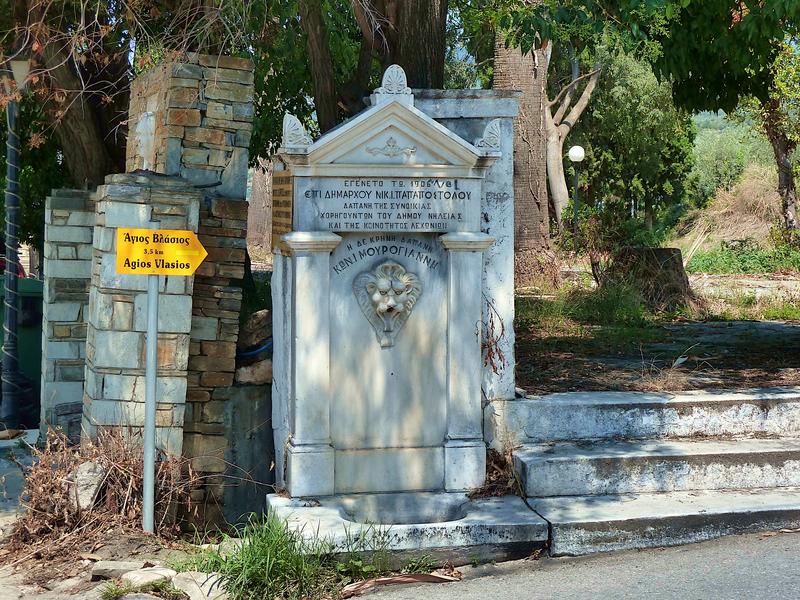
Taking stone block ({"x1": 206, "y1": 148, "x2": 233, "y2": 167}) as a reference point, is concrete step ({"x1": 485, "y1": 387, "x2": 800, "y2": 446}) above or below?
below

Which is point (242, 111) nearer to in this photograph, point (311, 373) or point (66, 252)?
point (311, 373)

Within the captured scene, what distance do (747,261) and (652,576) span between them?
1892cm

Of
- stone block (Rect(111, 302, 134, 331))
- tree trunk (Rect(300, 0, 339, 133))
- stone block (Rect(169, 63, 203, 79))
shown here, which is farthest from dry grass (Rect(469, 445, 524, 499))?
tree trunk (Rect(300, 0, 339, 133))

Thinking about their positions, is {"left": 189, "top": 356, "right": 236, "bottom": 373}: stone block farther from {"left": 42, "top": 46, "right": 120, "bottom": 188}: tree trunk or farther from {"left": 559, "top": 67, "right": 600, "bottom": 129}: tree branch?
{"left": 559, "top": 67, "right": 600, "bottom": 129}: tree branch

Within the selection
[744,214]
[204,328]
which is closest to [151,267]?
[204,328]

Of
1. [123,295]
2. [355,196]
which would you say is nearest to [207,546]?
[123,295]

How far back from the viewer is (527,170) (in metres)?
18.1

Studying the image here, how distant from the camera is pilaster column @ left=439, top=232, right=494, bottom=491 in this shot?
673 centimetres

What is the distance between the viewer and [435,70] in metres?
8.43

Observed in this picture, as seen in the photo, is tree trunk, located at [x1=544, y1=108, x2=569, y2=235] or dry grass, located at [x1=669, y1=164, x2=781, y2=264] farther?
tree trunk, located at [x1=544, y1=108, x2=569, y2=235]

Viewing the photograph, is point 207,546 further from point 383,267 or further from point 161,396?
point 383,267

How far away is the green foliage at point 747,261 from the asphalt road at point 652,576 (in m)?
16.8

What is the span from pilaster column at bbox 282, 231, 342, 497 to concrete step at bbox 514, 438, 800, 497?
1298 millimetres

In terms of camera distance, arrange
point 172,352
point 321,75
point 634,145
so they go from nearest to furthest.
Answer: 1. point 172,352
2. point 321,75
3. point 634,145
